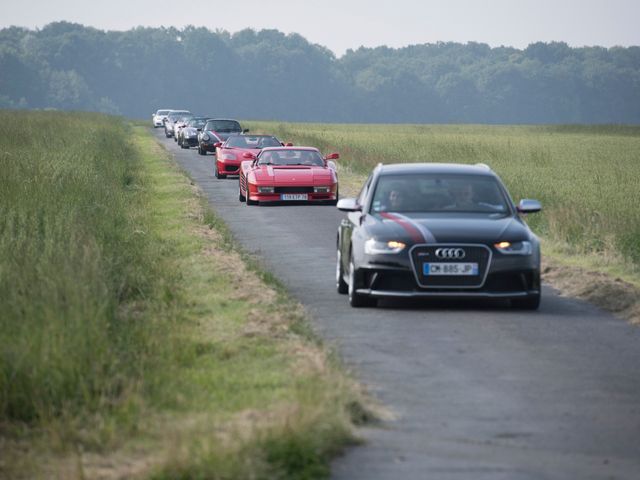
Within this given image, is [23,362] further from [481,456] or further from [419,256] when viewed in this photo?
[419,256]

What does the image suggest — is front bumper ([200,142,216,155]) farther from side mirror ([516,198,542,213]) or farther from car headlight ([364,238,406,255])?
car headlight ([364,238,406,255])

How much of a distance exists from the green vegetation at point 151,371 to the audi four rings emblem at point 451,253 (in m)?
1.49

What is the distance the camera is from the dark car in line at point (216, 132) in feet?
187

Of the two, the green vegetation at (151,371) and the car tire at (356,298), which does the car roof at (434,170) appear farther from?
the green vegetation at (151,371)

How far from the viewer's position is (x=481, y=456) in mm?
8547

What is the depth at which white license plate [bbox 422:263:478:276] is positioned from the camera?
1498cm

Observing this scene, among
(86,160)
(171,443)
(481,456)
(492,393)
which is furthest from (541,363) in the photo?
(86,160)

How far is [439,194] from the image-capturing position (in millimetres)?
16281

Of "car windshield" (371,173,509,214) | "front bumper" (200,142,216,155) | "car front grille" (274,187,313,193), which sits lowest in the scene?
"front bumper" (200,142,216,155)

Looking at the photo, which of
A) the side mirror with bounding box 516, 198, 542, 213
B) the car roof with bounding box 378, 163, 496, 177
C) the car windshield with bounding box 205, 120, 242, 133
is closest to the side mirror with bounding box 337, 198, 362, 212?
the car roof with bounding box 378, 163, 496, 177

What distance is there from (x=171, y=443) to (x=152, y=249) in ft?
36.3

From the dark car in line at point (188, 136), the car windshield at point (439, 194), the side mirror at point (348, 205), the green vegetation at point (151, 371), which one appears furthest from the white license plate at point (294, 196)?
the dark car in line at point (188, 136)

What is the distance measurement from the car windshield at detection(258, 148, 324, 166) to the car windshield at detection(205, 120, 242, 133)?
2463 centimetres

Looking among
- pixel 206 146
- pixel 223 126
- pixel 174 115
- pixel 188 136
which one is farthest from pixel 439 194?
pixel 174 115
